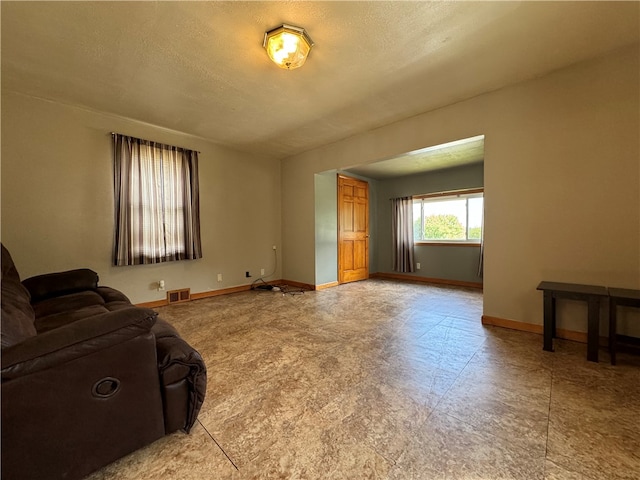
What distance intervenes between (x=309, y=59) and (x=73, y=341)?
2.40 meters

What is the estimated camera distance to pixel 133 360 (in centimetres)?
111

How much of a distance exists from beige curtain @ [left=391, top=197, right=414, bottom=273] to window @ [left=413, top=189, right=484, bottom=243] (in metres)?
0.20

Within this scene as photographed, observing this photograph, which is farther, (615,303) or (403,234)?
(403,234)

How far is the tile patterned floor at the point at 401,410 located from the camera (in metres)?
1.12

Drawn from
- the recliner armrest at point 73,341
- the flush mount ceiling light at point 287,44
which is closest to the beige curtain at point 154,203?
the flush mount ceiling light at point 287,44

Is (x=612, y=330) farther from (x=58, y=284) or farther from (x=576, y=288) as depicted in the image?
(x=58, y=284)

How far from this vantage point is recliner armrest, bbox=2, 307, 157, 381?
2.89ft

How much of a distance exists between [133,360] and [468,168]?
18.6 feet

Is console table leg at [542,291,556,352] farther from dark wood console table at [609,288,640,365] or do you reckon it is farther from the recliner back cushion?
the recliner back cushion

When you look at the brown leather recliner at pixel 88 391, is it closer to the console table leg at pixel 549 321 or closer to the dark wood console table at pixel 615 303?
the console table leg at pixel 549 321

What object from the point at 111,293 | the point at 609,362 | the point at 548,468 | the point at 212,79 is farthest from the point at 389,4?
the point at 111,293

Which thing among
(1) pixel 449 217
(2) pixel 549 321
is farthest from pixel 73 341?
(1) pixel 449 217

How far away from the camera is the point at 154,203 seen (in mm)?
3557

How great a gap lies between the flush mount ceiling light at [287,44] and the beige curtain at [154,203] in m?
2.43
